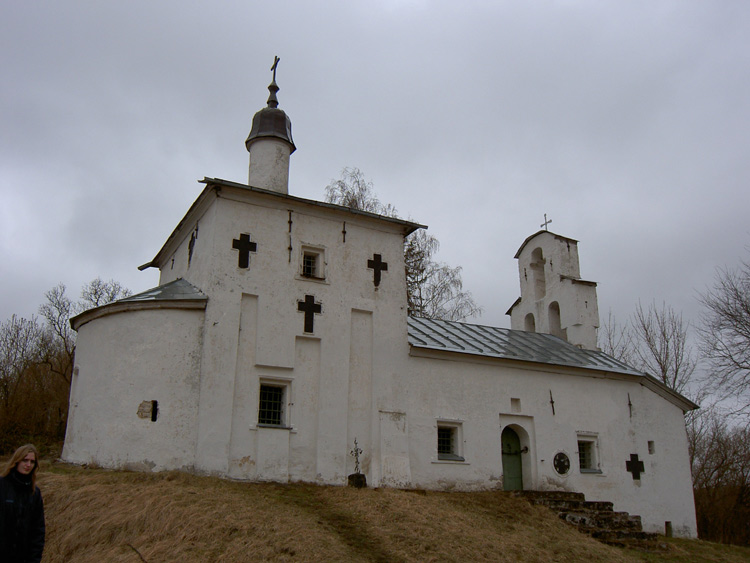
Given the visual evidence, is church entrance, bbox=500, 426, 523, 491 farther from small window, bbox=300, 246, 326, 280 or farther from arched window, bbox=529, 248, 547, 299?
arched window, bbox=529, 248, 547, 299

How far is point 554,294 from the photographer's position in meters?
22.8

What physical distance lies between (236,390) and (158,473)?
228cm

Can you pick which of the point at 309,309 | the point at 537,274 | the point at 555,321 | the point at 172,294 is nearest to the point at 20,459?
the point at 172,294

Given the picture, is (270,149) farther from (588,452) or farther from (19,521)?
(19,521)

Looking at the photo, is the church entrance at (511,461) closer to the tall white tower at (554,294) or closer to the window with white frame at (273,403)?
the tall white tower at (554,294)

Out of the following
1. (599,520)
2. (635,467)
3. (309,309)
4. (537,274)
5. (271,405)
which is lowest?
(599,520)

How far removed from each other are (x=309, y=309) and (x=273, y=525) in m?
5.93

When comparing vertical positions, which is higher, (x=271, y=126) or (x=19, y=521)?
(x=271, y=126)

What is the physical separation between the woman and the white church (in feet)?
22.8

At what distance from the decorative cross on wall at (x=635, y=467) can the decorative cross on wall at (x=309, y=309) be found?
10112mm

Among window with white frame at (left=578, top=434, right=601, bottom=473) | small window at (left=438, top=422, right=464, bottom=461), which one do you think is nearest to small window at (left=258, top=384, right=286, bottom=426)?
small window at (left=438, top=422, right=464, bottom=461)

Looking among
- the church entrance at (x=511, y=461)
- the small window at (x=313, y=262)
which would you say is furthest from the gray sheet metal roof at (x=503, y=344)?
the small window at (x=313, y=262)

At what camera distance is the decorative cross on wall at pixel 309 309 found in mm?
15133

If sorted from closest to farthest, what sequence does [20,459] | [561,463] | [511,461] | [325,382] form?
[20,459], [325,382], [511,461], [561,463]
